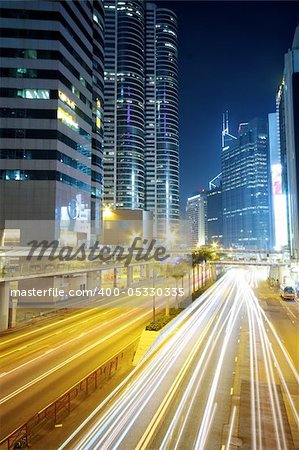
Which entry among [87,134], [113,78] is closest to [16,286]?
[87,134]

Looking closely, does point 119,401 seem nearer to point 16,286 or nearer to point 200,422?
point 200,422

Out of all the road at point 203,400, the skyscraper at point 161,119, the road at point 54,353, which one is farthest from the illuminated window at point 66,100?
the skyscraper at point 161,119

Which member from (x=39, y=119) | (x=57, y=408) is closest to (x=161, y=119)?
(x=39, y=119)

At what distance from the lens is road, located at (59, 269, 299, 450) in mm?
12711

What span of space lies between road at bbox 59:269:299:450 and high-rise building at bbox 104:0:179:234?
12566 centimetres

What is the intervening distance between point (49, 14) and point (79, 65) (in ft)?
29.9

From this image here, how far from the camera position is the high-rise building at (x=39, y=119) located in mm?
52312

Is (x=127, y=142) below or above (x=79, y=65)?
above

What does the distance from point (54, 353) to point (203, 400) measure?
12849 millimetres

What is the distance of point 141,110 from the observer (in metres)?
154

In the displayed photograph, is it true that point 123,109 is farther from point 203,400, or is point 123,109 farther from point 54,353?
point 203,400

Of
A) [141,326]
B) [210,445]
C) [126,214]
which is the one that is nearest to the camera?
[210,445]

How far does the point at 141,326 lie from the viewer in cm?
3381

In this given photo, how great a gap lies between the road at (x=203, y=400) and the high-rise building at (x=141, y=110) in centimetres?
12566
